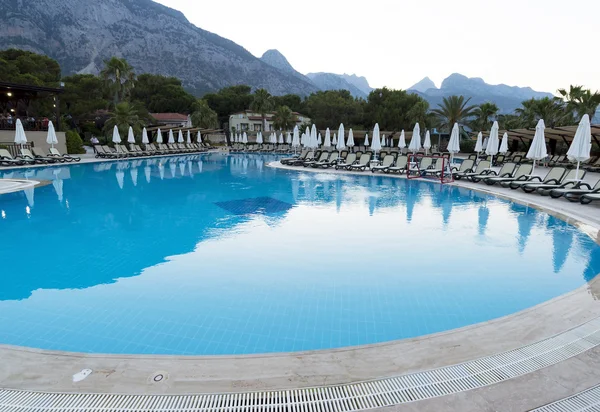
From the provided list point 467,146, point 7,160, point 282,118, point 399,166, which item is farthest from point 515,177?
point 282,118

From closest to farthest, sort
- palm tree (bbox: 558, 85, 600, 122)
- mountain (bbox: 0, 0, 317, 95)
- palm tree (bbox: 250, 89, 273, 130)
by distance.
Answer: palm tree (bbox: 558, 85, 600, 122)
palm tree (bbox: 250, 89, 273, 130)
mountain (bbox: 0, 0, 317, 95)

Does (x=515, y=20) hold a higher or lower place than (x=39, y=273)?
higher

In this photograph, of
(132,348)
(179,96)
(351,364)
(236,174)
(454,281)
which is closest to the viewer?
(351,364)

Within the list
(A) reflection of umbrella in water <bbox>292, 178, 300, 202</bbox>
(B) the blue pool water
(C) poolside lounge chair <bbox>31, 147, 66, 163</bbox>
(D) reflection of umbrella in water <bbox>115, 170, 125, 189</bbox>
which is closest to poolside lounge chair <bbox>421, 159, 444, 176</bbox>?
(A) reflection of umbrella in water <bbox>292, 178, 300, 202</bbox>

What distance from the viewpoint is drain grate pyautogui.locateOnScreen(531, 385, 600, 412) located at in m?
2.35

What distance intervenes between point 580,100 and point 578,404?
3338 centimetres

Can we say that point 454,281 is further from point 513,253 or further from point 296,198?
point 296,198

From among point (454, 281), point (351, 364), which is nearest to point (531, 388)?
point (351, 364)

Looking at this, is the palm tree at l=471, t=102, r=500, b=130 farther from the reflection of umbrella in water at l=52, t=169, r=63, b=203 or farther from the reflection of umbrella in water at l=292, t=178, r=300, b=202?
the reflection of umbrella in water at l=52, t=169, r=63, b=203

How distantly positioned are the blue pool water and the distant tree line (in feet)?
85.1

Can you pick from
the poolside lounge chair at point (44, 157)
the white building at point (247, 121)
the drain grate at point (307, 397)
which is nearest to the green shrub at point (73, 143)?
the poolside lounge chair at point (44, 157)

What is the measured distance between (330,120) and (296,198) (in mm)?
37564

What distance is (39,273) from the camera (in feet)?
18.2

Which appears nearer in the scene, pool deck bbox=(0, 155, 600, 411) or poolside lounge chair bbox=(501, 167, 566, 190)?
pool deck bbox=(0, 155, 600, 411)
